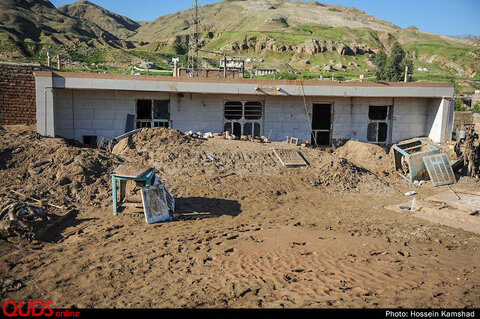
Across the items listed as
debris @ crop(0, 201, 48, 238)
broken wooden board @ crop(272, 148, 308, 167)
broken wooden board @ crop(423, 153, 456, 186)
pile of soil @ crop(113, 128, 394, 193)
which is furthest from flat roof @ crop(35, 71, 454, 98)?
debris @ crop(0, 201, 48, 238)

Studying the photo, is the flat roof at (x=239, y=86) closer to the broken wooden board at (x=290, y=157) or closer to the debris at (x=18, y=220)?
the broken wooden board at (x=290, y=157)

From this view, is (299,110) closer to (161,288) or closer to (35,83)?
(35,83)

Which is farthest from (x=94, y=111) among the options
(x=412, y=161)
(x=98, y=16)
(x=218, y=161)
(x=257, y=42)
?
(x=98, y=16)

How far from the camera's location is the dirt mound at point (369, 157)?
53.2 ft

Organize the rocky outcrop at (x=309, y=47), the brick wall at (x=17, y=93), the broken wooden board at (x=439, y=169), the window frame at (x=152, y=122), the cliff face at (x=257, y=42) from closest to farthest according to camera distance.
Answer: the brick wall at (x=17, y=93), the broken wooden board at (x=439, y=169), the window frame at (x=152, y=122), the cliff face at (x=257, y=42), the rocky outcrop at (x=309, y=47)

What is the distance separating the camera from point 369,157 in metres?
16.6

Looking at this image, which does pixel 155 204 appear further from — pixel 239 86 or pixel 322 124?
pixel 322 124

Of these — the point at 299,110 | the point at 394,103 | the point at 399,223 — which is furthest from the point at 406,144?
the point at 399,223

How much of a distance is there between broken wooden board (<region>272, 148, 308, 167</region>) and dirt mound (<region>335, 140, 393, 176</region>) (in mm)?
2715

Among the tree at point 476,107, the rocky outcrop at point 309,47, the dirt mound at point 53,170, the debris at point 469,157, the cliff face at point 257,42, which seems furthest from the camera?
the rocky outcrop at point 309,47

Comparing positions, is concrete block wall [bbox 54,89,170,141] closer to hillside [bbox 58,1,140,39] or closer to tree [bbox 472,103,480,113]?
tree [bbox 472,103,480,113]

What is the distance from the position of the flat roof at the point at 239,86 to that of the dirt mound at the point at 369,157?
2.56 meters

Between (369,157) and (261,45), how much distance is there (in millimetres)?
93002

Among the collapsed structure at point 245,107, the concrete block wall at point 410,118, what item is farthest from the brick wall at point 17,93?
the concrete block wall at point 410,118
